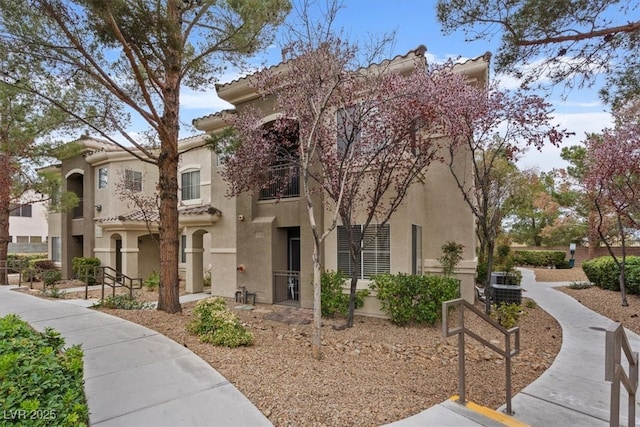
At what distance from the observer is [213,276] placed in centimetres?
1339

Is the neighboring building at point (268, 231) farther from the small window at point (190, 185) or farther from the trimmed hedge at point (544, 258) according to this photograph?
the trimmed hedge at point (544, 258)

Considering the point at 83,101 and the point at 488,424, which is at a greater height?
the point at 83,101

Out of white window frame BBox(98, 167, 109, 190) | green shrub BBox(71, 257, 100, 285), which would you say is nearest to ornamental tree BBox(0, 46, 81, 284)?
white window frame BBox(98, 167, 109, 190)

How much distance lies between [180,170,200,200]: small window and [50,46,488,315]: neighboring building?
50mm

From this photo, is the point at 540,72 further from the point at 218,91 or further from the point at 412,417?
the point at 218,91

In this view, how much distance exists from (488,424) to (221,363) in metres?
3.67

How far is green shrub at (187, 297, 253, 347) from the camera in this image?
20.3 feet

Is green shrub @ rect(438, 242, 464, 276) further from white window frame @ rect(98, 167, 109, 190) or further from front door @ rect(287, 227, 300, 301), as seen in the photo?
white window frame @ rect(98, 167, 109, 190)

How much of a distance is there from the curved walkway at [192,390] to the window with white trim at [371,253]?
4.36m

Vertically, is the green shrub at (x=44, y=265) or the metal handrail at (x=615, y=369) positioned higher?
the metal handrail at (x=615, y=369)

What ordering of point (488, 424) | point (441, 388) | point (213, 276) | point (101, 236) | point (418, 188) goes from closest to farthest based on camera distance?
point (488, 424) < point (441, 388) < point (418, 188) < point (213, 276) < point (101, 236)

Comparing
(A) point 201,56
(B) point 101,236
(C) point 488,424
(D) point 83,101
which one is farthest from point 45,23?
(B) point 101,236

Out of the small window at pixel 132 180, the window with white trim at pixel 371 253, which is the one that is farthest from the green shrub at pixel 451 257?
the small window at pixel 132 180

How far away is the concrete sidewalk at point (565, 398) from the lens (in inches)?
154
